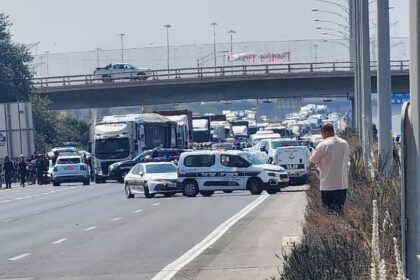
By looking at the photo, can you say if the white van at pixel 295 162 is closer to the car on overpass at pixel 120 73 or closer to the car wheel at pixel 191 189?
the car wheel at pixel 191 189

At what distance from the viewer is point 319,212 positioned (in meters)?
18.3

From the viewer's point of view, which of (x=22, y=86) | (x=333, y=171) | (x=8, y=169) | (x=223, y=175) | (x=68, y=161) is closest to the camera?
(x=333, y=171)

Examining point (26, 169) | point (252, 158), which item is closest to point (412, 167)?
point (252, 158)

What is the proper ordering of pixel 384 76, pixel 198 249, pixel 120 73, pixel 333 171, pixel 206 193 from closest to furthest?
pixel 333 171 → pixel 198 249 → pixel 384 76 → pixel 206 193 → pixel 120 73

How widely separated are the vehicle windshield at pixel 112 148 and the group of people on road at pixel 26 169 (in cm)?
298

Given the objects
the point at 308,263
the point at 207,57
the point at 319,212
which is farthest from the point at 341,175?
the point at 207,57

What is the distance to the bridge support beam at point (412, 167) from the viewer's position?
24.3 feet

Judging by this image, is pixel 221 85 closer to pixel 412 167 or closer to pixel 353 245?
pixel 353 245

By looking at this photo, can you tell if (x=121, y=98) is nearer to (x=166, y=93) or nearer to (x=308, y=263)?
(x=166, y=93)

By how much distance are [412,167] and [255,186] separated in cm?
3678

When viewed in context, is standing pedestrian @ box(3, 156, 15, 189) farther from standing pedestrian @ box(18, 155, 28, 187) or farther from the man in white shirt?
the man in white shirt

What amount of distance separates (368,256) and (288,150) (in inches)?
1511

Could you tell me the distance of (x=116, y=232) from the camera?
89.8 ft

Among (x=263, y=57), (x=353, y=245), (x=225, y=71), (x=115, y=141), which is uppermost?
(x=263, y=57)
